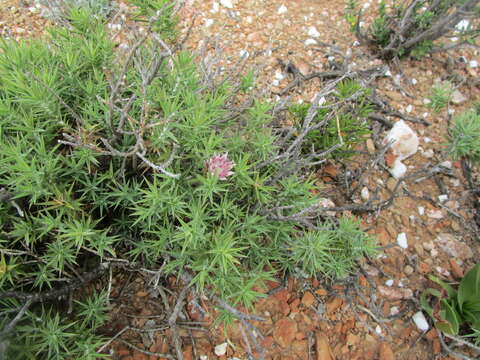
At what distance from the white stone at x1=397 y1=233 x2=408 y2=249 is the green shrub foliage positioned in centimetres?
61

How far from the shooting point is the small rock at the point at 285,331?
2.03m

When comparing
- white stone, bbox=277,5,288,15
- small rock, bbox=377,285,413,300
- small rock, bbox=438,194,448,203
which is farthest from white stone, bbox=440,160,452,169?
white stone, bbox=277,5,288,15

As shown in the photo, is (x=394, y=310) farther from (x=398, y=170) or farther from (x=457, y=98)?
(x=457, y=98)

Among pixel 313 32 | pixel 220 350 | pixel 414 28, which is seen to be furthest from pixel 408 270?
pixel 313 32

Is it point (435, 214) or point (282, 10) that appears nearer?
point (435, 214)

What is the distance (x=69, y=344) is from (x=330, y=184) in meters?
1.69

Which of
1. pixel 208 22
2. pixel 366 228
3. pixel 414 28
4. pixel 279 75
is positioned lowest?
pixel 366 228

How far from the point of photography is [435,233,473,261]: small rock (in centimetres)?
245

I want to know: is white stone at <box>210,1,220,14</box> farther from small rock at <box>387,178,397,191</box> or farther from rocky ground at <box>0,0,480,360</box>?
small rock at <box>387,178,397,191</box>

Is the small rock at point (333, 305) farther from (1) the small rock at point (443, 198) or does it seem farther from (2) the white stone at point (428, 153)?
(2) the white stone at point (428, 153)

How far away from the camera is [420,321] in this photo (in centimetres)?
220

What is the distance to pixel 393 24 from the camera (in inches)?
123

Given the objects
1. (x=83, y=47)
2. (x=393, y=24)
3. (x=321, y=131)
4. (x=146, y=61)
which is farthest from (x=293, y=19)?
(x=83, y=47)

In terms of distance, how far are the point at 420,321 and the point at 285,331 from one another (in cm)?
78
